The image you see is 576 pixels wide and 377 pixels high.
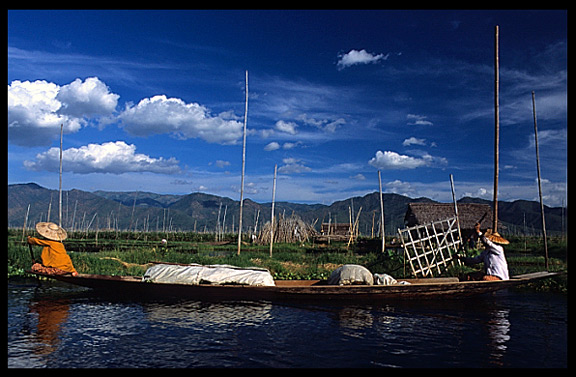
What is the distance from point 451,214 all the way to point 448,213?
28cm

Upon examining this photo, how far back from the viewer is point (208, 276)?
10953mm

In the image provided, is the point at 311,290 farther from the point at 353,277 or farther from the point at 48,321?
the point at 48,321

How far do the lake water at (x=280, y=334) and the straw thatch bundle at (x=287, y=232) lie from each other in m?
22.3

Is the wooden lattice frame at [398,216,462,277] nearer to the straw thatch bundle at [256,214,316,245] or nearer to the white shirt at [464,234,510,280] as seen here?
the white shirt at [464,234,510,280]

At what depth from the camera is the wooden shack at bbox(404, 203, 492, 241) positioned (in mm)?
30531

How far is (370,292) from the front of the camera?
411 inches

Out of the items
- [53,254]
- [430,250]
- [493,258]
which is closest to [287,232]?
[430,250]

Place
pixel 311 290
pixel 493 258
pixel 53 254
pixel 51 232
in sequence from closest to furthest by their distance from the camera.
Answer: pixel 311 290
pixel 493 258
pixel 51 232
pixel 53 254

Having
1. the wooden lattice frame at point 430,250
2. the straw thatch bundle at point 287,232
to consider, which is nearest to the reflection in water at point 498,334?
the wooden lattice frame at point 430,250

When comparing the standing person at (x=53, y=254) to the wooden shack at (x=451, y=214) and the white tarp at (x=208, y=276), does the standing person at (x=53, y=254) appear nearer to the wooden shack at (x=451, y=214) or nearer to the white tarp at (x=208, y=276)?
the white tarp at (x=208, y=276)

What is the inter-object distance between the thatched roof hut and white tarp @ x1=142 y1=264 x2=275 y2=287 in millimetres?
21690

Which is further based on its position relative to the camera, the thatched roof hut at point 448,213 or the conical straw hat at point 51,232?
the thatched roof hut at point 448,213

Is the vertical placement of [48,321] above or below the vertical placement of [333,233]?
below

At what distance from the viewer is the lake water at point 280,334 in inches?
264
